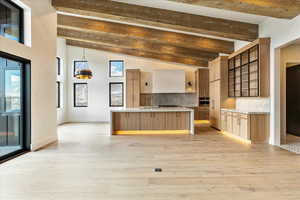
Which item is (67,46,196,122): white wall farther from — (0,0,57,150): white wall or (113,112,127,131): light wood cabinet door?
(0,0,57,150): white wall

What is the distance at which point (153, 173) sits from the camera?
3109 mm

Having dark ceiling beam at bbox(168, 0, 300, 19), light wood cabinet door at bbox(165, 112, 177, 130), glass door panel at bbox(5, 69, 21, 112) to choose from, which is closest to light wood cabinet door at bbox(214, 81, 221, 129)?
light wood cabinet door at bbox(165, 112, 177, 130)

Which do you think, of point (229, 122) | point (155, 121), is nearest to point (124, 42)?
point (155, 121)

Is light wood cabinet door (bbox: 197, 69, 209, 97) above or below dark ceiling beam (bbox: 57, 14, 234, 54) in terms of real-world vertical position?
below

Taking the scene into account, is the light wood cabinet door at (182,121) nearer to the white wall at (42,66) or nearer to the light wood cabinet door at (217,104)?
the light wood cabinet door at (217,104)

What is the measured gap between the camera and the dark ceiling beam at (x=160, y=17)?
499 centimetres

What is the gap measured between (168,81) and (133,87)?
5.86 ft

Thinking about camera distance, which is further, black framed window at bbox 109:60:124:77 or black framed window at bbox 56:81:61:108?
black framed window at bbox 109:60:124:77

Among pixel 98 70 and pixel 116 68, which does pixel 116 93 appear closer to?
pixel 116 68

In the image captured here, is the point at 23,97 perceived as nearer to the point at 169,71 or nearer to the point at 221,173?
the point at 221,173

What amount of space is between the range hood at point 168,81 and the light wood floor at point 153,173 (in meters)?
5.19

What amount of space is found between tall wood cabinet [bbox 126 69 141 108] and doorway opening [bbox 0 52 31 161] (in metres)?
5.62

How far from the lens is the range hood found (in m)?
9.77

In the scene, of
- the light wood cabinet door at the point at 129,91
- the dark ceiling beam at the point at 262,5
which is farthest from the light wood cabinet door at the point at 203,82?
the dark ceiling beam at the point at 262,5
